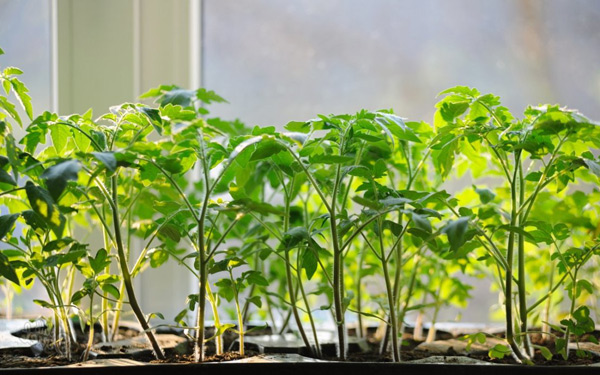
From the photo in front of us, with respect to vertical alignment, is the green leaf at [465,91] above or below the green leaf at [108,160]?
above

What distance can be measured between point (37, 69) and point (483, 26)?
42.0 inches

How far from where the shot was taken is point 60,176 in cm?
66

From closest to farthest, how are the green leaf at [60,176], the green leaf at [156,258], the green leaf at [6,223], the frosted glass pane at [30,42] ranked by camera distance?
the green leaf at [60,176], the green leaf at [6,223], the green leaf at [156,258], the frosted glass pane at [30,42]

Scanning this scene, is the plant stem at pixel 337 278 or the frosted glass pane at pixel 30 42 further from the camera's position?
the frosted glass pane at pixel 30 42

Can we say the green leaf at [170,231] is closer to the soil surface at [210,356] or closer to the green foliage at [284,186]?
the green foliage at [284,186]

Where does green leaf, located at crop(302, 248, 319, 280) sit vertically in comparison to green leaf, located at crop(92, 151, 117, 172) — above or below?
below

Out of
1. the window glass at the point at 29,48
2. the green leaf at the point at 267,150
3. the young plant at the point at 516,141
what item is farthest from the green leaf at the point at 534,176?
the window glass at the point at 29,48

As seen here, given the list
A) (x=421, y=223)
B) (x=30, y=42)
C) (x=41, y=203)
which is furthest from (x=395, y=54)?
(x=41, y=203)

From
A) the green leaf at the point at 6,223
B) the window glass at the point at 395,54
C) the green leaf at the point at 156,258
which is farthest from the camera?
the window glass at the point at 395,54

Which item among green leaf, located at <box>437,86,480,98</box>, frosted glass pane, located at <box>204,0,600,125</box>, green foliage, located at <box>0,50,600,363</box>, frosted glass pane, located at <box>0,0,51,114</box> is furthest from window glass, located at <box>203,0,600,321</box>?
green leaf, located at <box>437,86,480,98</box>

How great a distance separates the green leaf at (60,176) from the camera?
2.15ft

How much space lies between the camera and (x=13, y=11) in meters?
1.31

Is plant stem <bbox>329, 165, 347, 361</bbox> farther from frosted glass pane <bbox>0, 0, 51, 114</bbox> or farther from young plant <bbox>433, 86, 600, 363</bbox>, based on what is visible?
frosted glass pane <bbox>0, 0, 51, 114</bbox>

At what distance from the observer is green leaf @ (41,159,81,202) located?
Answer: 2.15 feet
